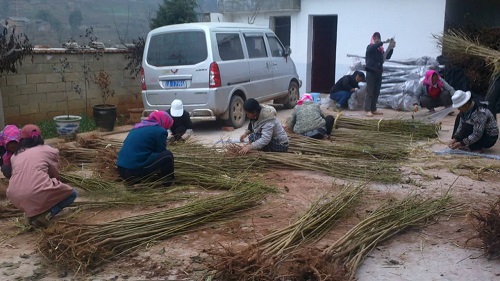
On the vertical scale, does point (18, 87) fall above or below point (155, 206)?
above

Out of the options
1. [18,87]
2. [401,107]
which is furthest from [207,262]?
[401,107]

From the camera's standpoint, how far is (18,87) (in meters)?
8.98

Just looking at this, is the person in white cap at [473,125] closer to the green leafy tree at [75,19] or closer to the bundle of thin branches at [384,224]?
the bundle of thin branches at [384,224]

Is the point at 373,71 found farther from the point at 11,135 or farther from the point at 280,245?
the point at 280,245

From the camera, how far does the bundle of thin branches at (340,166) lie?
18.1 feet

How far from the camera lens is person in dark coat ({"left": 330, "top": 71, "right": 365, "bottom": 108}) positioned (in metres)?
10.8

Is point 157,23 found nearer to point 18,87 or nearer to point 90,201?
point 18,87

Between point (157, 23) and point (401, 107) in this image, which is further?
point (157, 23)

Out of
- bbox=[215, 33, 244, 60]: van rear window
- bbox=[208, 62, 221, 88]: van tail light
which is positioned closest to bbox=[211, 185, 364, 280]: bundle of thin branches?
bbox=[208, 62, 221, 88]: van tail light

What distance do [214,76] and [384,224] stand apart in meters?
5.06

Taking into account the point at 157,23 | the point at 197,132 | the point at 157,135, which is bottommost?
the point at 197,132

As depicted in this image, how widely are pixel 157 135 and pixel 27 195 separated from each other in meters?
1.44

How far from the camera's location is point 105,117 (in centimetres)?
929

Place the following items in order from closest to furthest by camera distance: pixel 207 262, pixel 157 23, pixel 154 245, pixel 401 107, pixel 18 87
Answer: pixel 207 262
pixel 154 245
pixel 18 87
pixel 401 107
pixel 157 23
